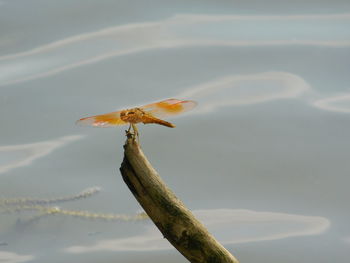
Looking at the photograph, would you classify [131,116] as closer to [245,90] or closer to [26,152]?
[26,152]

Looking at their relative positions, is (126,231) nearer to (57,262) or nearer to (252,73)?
(57,262)

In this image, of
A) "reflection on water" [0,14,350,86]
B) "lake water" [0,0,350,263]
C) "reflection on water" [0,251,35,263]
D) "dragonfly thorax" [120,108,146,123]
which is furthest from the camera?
"reflection on water" [0,14,350,86]

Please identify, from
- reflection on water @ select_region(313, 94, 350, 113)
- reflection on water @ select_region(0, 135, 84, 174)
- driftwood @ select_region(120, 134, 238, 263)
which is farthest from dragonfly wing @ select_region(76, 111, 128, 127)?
reflection on water @ select_region(313, 94, 350, 113)

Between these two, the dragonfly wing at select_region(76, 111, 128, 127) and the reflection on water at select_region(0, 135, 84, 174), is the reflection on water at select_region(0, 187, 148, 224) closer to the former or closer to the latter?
the reflection on water at select_region(0, 135, 84, 174)

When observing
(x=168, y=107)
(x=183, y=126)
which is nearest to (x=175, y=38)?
(x=183, y=126)

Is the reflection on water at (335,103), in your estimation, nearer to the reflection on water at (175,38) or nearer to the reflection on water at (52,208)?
the reflection on water at (175,38)
